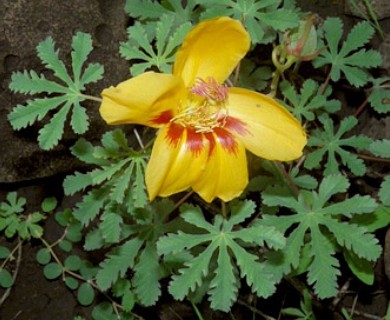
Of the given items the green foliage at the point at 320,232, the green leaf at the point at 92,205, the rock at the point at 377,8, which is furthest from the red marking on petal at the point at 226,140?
the rock at the point at 377,8

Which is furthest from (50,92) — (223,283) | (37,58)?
(223,283)

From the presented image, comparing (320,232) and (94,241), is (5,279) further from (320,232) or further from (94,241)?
(320,232)

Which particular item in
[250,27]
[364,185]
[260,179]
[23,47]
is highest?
[250,27]

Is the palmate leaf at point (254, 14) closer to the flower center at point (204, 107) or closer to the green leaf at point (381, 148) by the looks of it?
the flower center at point (204, 107)

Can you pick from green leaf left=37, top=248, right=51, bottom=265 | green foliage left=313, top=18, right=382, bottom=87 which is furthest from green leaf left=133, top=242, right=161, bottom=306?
green foliage left=313, top=18, right=382, bottom=87

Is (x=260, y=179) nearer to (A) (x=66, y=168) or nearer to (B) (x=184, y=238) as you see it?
(B) (x=184, y=238)

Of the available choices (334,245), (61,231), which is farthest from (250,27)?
(61,231)
